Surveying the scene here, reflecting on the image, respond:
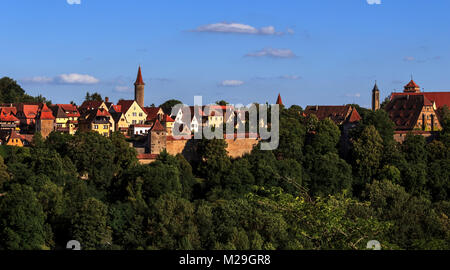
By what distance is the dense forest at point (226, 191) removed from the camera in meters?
25.0

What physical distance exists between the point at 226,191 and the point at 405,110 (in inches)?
1038

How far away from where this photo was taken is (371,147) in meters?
47.3

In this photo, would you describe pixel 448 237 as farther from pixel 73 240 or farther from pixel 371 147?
pixel 371 147

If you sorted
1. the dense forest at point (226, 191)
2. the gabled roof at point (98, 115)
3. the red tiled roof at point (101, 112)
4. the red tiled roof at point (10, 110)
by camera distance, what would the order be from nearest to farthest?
the dense forest at point (226, 191)
the gabled roof at point (98, 115)
the red tiled roof at point (101, 112)
the red tiled roof at point (10, 110)

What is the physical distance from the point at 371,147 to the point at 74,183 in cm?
2047

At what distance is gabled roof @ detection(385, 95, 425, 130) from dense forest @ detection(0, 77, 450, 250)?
7276 millimetres

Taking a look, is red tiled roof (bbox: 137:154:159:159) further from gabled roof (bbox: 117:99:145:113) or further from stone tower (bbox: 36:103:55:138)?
gabled roof (bbox: 117:99:145:113)

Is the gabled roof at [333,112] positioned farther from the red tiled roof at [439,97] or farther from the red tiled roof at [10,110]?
the red tiled roof at [10,110]

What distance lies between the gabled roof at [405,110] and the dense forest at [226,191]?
23.9 feet

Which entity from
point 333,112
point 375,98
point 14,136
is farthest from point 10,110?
point 375,98

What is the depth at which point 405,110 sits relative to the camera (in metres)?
61.1

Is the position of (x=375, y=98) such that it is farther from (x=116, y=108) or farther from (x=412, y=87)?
(x=116, y=108)

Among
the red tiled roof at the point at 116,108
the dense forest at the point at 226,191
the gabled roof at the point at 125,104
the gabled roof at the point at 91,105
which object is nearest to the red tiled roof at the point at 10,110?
the gabled roof at the point at 91,105
